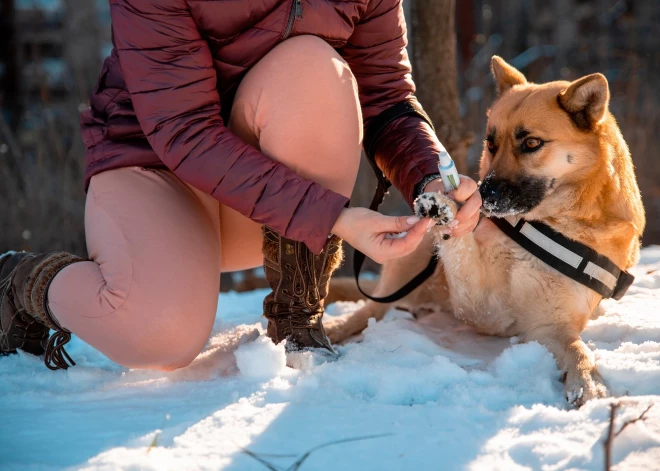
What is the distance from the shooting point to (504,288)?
7.56 feet

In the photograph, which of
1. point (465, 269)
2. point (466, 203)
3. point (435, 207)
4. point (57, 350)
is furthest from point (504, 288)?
point (57, 350)

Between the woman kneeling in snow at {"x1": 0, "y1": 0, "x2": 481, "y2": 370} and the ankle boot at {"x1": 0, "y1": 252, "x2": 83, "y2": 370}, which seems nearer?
the woman kneeling in snow at {"x1": 0, "y1": 0, "x2": 481, "y2": 370}

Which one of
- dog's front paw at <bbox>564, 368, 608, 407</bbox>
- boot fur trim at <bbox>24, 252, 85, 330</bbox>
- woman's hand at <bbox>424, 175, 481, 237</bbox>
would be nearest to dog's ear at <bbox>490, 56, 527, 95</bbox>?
woman's hand at <bbox>424, 175, 481, 237</bbox>

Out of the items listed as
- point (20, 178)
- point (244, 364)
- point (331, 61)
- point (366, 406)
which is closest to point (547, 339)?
point (366, 406)

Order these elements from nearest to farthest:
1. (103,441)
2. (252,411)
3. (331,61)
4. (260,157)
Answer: (103,441)
(252,411)
(260,157)
(331,61)

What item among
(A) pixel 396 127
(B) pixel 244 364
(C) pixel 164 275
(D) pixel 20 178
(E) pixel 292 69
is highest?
(E) pixel 292 69

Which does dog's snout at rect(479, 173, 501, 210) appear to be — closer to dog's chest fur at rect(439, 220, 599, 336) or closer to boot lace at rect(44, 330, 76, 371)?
dog's chest fur at rect(439, 220, 599, 336)

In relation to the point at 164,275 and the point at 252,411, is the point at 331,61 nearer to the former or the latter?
the point at 164,275

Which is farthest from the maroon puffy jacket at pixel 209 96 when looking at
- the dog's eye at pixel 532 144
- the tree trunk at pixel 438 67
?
the tree trunk at pixel 438 67

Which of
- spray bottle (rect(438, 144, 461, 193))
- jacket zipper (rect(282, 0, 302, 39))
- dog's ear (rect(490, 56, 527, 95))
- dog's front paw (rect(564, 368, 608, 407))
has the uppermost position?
jacket zipper (rect(282, 0, 302, 39))

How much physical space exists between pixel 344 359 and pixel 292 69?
0.86 m

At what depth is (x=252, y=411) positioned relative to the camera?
158 cm

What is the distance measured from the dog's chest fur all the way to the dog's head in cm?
15

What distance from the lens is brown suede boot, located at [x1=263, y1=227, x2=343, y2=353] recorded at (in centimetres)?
198
